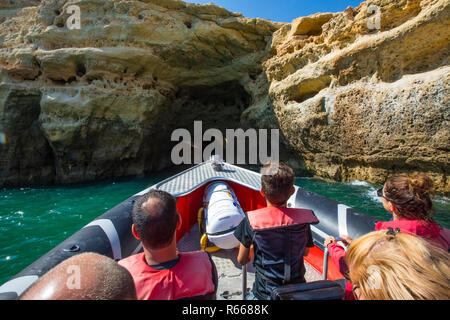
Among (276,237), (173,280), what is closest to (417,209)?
(276,237)

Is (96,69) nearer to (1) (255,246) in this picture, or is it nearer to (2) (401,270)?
(1) (255,246)

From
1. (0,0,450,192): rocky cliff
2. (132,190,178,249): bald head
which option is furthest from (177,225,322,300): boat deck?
(0,0,450,192): rocky cliff

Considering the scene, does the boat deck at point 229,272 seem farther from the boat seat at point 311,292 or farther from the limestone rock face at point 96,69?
the limestone rock face at point 96,69

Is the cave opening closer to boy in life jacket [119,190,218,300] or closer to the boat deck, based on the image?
the boat deck

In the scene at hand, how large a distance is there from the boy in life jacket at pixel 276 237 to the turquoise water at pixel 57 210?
383 centimetres

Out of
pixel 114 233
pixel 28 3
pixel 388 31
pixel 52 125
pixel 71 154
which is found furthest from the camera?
pixel 28 3

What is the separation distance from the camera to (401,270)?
1.72 ft

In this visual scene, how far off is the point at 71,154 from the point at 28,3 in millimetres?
9698

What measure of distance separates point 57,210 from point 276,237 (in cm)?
689

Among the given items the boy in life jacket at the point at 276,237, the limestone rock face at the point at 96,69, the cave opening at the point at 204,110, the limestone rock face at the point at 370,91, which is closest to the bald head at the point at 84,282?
the boy in life jacket at the point at 276,237

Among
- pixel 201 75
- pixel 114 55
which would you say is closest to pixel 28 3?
pixel 114 55

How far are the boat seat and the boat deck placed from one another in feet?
4.14

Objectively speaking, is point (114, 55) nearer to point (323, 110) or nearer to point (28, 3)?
point (28, 3)
